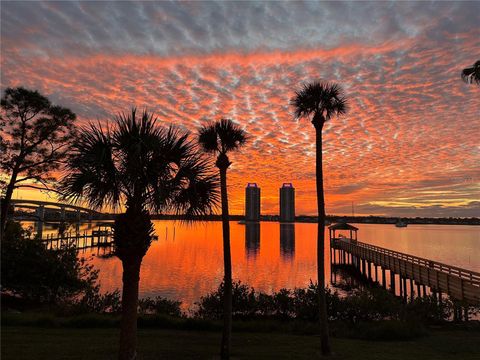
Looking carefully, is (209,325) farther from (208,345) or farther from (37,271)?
(37,271)

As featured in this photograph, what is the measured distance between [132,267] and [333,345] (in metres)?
9.42

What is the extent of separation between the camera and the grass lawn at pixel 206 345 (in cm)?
1274

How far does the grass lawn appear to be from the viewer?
12742mm

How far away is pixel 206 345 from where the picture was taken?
49.0 ft

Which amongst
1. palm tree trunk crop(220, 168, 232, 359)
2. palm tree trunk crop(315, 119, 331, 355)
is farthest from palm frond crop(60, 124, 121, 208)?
palm tree trunk crop(315, 119, 331, 355)

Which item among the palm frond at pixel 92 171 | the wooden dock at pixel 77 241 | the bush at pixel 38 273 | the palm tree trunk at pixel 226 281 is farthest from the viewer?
the wooden dock at pixel 77 241

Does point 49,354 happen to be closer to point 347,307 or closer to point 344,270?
point 347,307

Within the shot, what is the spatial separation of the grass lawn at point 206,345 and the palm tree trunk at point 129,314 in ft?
6.73

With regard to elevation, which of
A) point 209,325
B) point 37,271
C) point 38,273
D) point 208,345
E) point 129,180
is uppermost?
point 129,180

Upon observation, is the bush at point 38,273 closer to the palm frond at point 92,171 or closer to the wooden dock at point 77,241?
the palm frond at point 92,171

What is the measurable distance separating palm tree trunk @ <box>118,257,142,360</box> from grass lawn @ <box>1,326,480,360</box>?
6.73 ft

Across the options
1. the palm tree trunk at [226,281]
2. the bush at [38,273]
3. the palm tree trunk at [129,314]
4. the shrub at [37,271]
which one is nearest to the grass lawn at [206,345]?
the palm tree trunk at [226,281]

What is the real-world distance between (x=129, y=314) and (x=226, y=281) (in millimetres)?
4255

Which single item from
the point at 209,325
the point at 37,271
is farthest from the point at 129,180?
the point at 37,271
